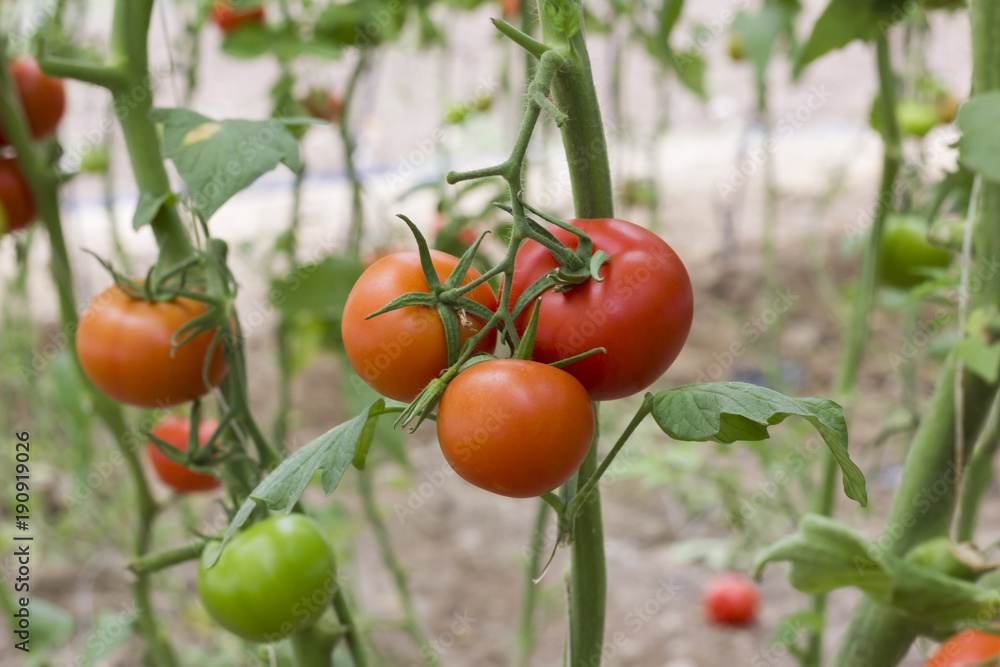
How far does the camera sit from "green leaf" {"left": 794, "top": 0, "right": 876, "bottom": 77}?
67 centimetres

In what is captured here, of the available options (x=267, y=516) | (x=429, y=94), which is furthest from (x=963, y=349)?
(x=429, y=94)

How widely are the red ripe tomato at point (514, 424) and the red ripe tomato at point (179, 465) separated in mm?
378

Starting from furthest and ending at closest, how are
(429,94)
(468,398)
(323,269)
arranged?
1. (429,94)
2. (323,269)
3. (468,398)

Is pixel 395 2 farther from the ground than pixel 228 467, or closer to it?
farther from the ground

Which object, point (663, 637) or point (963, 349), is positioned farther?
point (663, 637)

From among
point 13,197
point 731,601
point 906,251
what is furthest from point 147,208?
point 731,601

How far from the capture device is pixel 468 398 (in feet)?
0.97

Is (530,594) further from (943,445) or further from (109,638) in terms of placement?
(943,445)

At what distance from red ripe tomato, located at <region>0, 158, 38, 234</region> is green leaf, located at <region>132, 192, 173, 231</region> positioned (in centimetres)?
18

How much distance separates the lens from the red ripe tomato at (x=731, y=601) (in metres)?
1.45

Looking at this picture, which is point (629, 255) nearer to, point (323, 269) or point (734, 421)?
point (734, 421)

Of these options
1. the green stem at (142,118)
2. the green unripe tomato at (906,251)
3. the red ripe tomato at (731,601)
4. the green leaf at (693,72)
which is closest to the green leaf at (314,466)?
the green stem at (142,118)

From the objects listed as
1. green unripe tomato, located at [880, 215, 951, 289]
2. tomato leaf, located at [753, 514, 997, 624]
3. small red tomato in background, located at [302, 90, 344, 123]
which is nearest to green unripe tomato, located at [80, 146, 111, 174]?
small red tomato in background, located at [302, 90, 344, 123]

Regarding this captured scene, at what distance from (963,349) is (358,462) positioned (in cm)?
36
